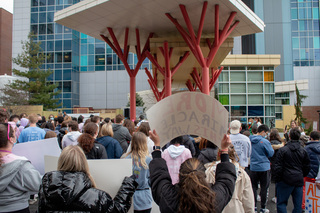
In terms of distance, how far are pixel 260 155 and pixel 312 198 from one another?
137 centimetres

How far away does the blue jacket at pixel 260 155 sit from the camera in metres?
6.25

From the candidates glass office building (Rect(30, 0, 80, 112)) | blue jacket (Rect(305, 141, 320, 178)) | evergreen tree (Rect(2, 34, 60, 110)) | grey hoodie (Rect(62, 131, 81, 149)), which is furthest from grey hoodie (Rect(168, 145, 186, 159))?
glass office building (Rect(30, 0, 80, 112))

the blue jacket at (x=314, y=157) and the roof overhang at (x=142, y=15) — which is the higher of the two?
the roof overhang at (x=142, y=15)

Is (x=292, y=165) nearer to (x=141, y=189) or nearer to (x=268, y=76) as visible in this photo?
(x=141, y=189)

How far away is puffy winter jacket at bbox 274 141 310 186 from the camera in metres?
5.28

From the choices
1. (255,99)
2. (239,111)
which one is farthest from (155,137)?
(255,99)

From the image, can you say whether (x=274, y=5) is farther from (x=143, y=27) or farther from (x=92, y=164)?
(x=92, y=164)

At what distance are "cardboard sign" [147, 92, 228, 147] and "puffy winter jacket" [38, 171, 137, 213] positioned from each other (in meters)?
0.82

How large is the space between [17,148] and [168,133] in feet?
8.21

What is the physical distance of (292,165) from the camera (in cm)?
535

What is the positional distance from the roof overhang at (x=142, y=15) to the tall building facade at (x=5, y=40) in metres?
45.2

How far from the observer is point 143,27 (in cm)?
1950

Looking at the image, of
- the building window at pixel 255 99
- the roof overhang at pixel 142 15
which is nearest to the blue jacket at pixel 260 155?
the roof overhang at pixel 142 15

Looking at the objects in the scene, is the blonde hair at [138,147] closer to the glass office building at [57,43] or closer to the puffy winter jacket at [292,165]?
the puffy winter jacket at [292,165]
